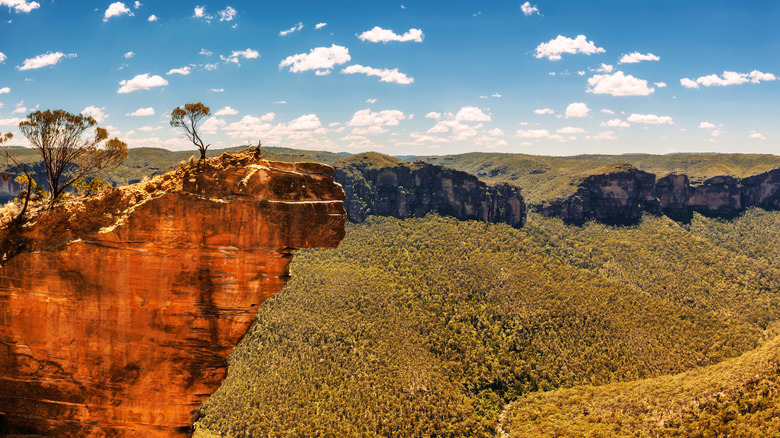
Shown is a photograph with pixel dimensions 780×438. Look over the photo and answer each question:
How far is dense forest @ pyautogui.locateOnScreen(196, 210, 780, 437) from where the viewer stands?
5391 cm

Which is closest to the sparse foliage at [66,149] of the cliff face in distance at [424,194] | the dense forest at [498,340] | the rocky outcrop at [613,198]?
the dense forest at [498,340]

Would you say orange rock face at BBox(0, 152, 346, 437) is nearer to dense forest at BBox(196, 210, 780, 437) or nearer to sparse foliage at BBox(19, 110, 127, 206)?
sparse foliage at BBox(19, 110, 127, 206)

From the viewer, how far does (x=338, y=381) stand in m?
64.9

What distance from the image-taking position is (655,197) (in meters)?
155

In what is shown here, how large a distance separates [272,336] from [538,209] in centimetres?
13751

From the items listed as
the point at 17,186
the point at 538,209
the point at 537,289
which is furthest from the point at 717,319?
the point at 17,186

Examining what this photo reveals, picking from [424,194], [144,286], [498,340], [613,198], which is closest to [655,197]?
[613,198]

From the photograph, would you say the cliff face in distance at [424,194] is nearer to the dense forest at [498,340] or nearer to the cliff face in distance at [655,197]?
the dense forest at [498,340]

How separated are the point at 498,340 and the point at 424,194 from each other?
69.1 m

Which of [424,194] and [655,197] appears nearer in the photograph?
[424,194]

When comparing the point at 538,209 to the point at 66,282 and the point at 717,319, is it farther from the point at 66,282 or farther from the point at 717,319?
the point at 66,282

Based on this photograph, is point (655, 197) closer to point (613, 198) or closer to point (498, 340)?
point (613, 198)

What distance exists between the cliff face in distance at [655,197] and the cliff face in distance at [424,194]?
30.2m

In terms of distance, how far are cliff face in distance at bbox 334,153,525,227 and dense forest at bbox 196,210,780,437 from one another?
6.81 m
